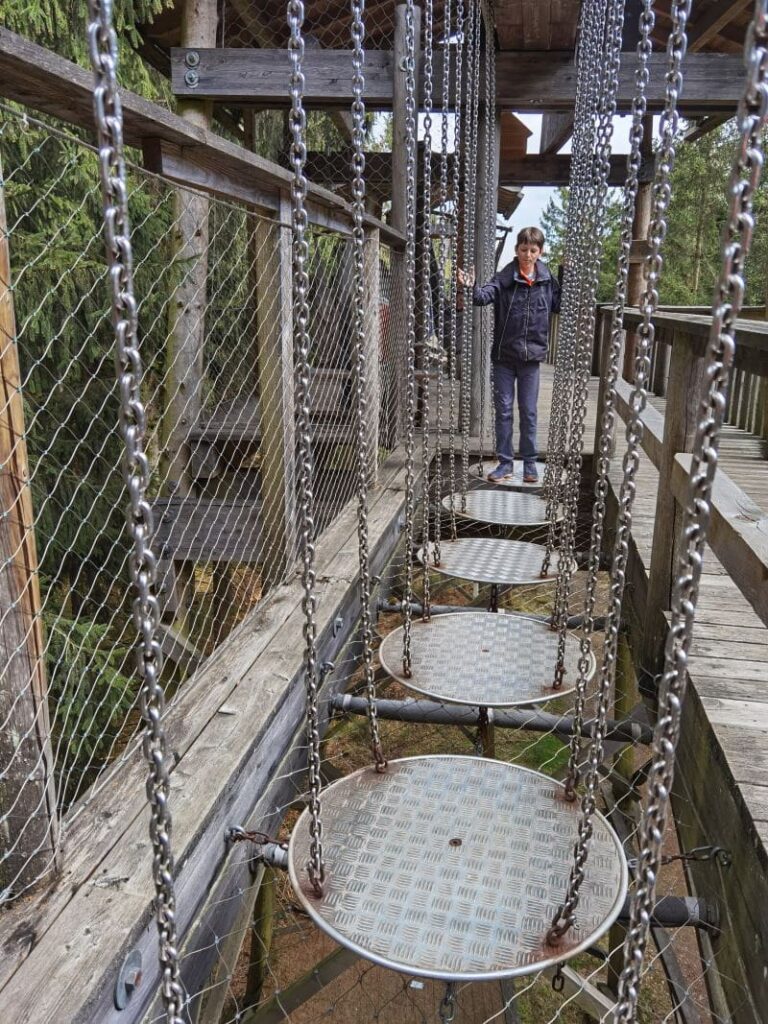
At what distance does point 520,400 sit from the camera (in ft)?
17.0

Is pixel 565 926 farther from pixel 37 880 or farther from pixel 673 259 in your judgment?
pixel 673 259

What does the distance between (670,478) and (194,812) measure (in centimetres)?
180

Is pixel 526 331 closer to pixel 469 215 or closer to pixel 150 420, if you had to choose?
pixel 469 215

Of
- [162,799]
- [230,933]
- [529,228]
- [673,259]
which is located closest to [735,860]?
[230,933]

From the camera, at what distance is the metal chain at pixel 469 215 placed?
4.29m

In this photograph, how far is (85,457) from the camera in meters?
4.85

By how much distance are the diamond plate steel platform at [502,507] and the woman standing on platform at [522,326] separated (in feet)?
1.77

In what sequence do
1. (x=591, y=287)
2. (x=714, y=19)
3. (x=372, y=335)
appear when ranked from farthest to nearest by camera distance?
(x=714, y=19) → (x=372, y=335) → (x=591, y=287)

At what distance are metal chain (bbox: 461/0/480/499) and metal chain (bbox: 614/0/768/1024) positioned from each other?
323 cm

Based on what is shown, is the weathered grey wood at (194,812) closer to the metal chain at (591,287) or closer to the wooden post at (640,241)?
the metal chain at (591,287)

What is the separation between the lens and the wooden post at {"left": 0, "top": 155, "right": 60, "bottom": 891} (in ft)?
4.45

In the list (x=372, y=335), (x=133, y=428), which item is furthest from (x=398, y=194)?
(x=133, y=428)

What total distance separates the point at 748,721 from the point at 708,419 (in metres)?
1.36

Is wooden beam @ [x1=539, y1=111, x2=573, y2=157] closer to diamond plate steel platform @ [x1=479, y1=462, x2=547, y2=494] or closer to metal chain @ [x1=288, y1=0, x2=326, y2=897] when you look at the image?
diamond plate steel platform @ [x1=479, y1=462, x2=547, y2=494]
